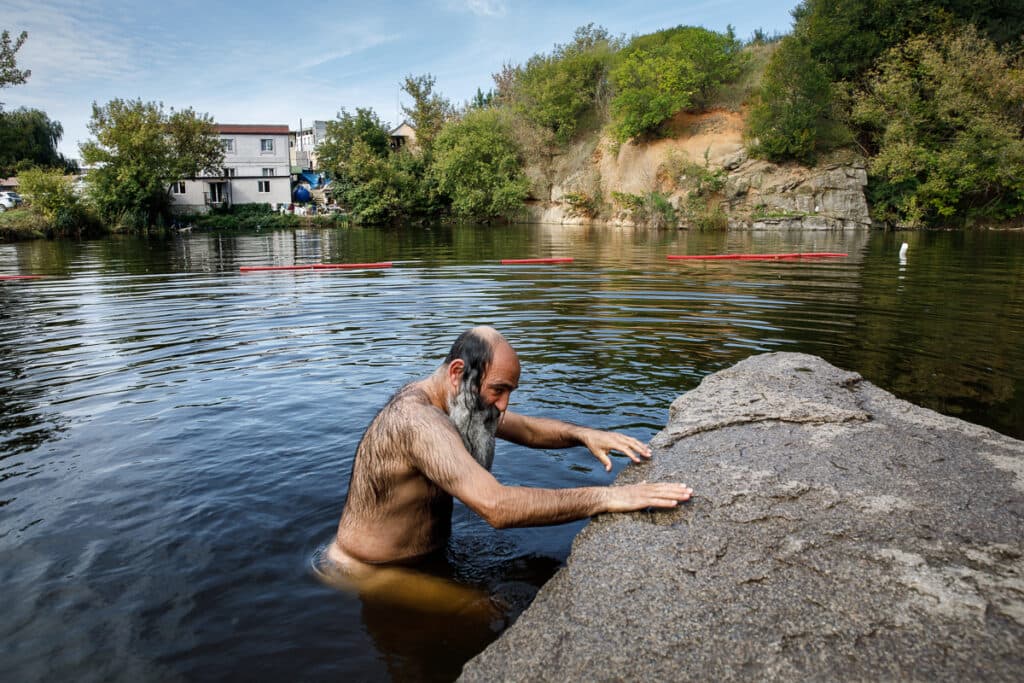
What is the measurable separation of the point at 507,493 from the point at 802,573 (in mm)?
1192

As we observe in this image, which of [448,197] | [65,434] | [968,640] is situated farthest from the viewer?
[448,197]

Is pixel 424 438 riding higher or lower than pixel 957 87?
lower

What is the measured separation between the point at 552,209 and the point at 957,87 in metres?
25.7

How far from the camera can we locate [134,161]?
153 feet

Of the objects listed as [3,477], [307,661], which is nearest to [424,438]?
[307,661]

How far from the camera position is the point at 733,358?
307 inches

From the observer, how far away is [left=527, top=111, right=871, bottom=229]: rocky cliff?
1444 inches

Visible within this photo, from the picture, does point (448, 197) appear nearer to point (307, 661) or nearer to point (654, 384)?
point (654, 384)

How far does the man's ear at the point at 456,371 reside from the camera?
3197 millimetres

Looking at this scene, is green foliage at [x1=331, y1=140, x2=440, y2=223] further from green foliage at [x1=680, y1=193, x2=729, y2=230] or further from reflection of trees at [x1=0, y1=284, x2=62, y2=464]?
reflection of trees at [x1=0, y1=284, x2=62, y2=464]

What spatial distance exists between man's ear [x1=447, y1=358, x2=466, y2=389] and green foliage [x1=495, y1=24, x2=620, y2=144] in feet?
167

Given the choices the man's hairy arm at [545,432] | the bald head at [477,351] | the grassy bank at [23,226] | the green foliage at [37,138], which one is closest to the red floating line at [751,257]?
the man's hairy arm at [545,432]

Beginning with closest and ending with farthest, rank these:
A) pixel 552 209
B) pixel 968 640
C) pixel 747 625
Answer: pixel 968 640
pixel 747 625
pixel 552 209

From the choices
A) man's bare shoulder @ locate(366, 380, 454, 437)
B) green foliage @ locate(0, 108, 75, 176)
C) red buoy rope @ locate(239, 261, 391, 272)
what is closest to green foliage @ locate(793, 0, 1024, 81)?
red buoy rope @ locate(239, 261, 391, 272)
